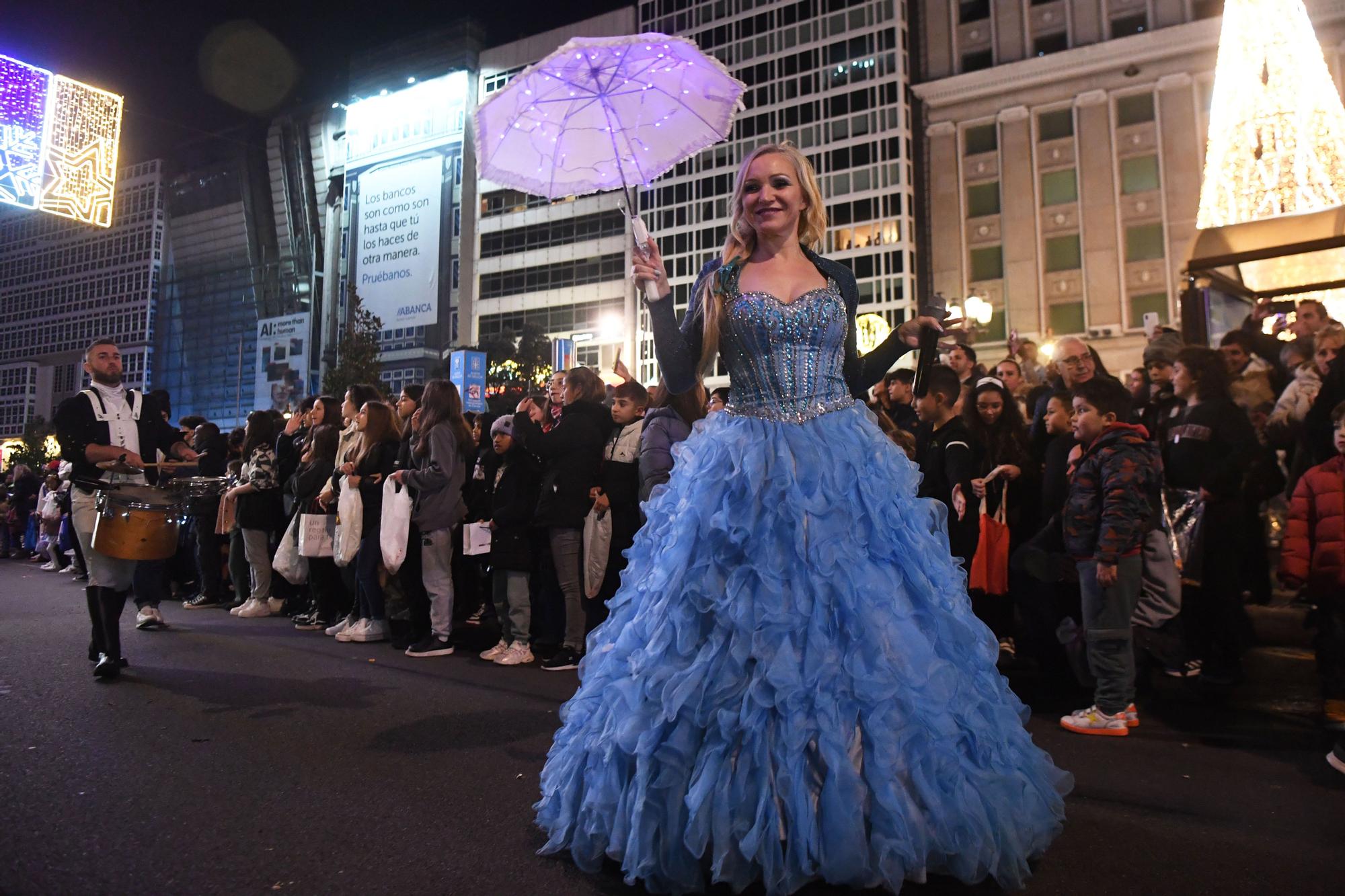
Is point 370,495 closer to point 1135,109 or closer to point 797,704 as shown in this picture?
point 797,704

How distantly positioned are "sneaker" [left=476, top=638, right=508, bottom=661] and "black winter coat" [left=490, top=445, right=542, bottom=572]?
22.1 inches

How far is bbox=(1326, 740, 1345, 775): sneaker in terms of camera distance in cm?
356

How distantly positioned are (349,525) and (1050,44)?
134ft

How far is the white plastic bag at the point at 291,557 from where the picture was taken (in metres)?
8.12

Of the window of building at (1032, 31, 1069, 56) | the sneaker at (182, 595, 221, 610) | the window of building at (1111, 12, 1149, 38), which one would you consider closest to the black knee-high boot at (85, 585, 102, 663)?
the sneaker at (182, 595, 221, 610)

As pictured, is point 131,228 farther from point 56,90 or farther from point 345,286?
point 56,90

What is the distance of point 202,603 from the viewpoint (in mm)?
9508

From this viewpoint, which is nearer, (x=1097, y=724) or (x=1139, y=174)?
(x=1097, y=724)

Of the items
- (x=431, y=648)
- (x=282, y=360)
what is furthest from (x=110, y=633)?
(x=282, y=360)

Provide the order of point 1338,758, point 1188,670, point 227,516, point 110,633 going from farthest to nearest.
Result: point 227,516 → point 110,633 → point 1188,670 → point 1338,758

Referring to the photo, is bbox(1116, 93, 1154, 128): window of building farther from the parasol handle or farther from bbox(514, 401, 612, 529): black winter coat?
the parasol handle

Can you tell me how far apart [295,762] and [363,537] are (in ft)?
11.4

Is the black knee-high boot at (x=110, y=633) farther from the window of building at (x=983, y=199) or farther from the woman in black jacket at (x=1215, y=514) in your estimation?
the window of building at (x=983, y=199)

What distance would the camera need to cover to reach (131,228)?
277 ft
